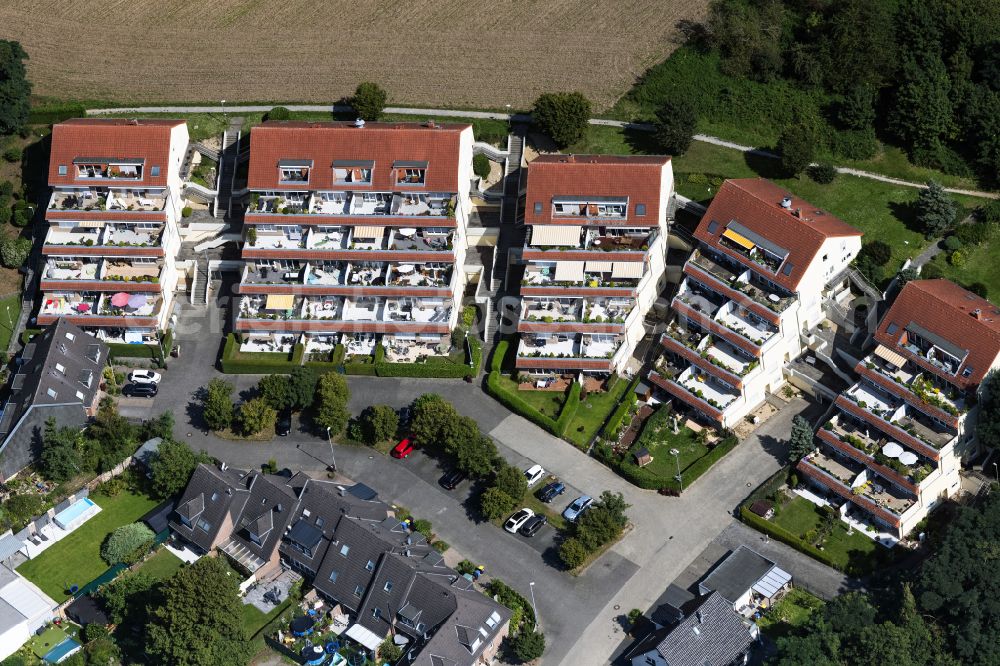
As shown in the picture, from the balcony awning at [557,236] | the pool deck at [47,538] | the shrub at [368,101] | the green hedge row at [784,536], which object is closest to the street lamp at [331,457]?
the pool deck at [47,538]

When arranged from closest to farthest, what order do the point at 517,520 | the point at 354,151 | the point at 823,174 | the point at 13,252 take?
1. the point at 517,520
2. the point at 354,151
3. the point at 13,252
4. the point at 823,174

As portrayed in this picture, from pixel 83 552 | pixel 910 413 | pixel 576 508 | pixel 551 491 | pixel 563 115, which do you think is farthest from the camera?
pixel 563 115

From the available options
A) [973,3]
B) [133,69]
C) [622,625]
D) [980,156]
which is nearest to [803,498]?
[622,625]

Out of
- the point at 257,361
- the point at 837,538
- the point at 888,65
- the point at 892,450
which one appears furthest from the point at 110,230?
the point at 888,65

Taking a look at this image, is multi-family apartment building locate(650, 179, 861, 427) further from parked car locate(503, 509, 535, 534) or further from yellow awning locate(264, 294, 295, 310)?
yellow awning locate(264, 294, 295, 310)

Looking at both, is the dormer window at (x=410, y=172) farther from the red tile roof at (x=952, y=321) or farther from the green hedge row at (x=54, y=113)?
the red tile roof at (x=952, y=321)

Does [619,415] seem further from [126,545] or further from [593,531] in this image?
[126,545]
